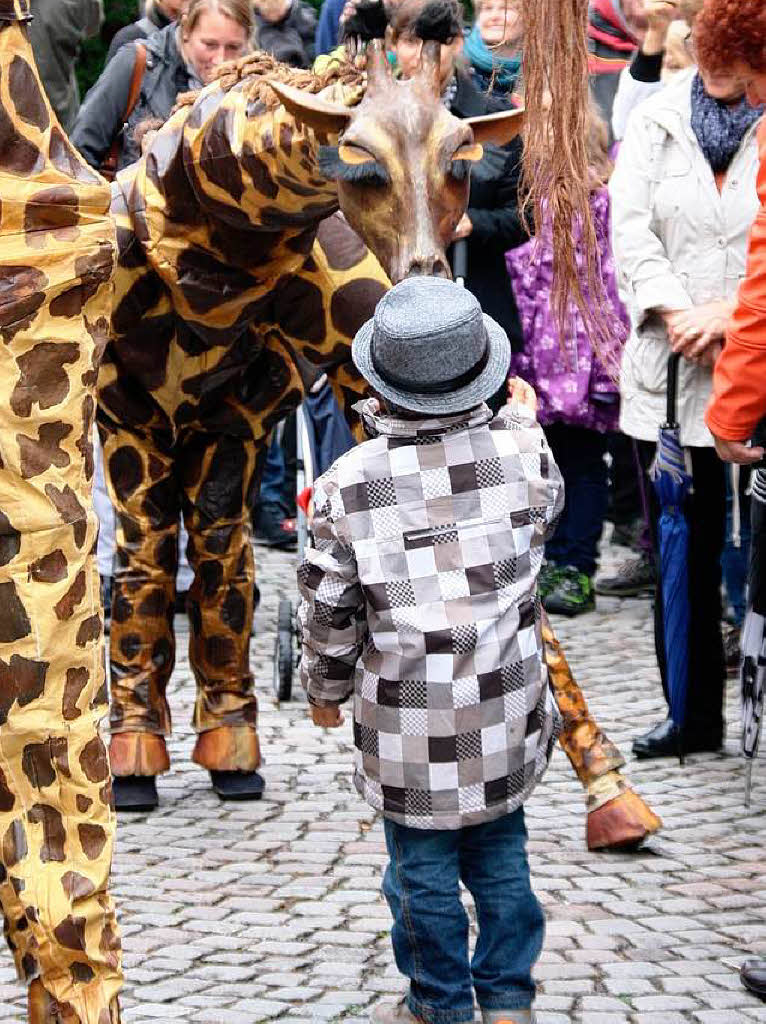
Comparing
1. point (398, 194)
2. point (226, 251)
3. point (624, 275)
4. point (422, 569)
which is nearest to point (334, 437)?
point (624, 275)

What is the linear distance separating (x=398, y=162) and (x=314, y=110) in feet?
0.80

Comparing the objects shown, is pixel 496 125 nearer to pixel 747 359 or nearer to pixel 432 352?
pixel 747 359

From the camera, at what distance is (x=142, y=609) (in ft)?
19.3

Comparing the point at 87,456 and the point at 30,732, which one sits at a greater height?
the point at 87,456

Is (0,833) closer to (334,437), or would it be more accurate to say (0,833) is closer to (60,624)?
(60,624)

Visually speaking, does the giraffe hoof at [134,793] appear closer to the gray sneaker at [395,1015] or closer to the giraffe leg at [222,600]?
the giraffe leg at [222,600]

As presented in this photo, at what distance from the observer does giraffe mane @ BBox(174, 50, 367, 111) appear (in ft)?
15.0

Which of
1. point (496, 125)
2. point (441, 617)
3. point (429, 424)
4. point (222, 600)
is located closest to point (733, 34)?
point (496, 125)

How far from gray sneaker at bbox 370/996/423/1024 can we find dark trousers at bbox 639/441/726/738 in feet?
7.92

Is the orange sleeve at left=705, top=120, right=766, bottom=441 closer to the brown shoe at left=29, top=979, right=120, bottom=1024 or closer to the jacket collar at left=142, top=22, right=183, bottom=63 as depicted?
the brown shoe at left=29, top=979, right=120, bottom=1024

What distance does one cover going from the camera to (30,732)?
134 inches

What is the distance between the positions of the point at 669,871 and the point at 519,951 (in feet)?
4.52

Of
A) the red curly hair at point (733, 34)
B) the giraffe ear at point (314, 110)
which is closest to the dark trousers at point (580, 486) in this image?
the red curly hair at point (733, 34)

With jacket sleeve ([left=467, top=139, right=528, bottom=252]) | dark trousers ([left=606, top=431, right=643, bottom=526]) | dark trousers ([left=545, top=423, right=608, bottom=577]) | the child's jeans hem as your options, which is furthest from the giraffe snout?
dark trousers ([left=606, top=431, right=643, bottom=526])
